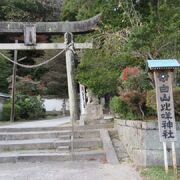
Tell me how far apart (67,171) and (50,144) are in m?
2.78

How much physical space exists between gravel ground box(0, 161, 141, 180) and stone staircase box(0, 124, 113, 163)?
0.41 metres

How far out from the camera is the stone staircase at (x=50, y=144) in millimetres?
9383

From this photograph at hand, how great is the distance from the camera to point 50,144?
1067 centimetres

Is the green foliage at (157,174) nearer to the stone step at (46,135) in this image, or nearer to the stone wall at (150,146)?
the stone wall at (150,146)

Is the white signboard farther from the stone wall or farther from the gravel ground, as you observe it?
the gravel ground

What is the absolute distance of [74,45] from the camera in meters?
16.2

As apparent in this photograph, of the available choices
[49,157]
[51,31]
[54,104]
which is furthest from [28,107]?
[49,157]

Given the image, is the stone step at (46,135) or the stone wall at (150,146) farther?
the stone step at (46,135)

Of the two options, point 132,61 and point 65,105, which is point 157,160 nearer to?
point 132,61

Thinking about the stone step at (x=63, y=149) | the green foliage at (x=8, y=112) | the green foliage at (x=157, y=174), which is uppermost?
the green foliage at (x=8, y=112)

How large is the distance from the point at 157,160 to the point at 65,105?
29.9 metres

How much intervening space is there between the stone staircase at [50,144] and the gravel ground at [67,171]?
16.0 inches

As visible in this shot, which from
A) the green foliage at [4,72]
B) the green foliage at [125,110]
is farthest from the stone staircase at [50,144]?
the green foliage at [4,72]

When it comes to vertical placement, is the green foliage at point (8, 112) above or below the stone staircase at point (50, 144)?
above
